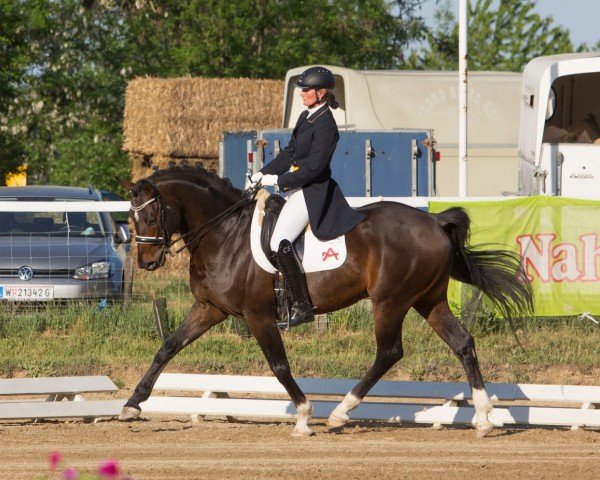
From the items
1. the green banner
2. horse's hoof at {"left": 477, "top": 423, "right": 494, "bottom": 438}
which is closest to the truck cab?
the green banner

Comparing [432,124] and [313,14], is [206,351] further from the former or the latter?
[313,14]

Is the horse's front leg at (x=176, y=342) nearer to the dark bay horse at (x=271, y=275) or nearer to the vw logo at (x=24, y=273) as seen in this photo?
the dark bay horse at (x=271, y=275)

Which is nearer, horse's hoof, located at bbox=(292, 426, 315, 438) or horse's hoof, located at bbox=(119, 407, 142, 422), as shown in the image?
horse's hoof, located at bbox=(292, 426, 315, 438)

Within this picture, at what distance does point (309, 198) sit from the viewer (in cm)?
986

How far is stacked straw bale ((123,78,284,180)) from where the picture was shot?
962 inches

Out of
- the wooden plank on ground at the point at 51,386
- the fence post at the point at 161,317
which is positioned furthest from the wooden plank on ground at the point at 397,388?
the fence post at the point at 161,317

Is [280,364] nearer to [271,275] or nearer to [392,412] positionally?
[271,275]

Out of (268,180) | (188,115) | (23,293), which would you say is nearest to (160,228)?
(268,180)

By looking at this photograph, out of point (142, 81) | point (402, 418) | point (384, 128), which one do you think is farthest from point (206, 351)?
point (142, 81)

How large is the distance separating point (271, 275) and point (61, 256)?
5.48m

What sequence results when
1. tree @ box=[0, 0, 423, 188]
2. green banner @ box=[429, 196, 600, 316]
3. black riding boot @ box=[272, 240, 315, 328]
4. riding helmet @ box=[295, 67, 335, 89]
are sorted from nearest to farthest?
1. black riding boot @ box=[272, 240, 315, 328]
2. riding helmet @ box=[295, 67, 335, 89]
3. green banner @ box=[429, 196, 600, 316]
4. tree @ box=[0, 0, 423, 188]

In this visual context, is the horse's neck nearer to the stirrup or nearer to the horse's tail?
the stirrup

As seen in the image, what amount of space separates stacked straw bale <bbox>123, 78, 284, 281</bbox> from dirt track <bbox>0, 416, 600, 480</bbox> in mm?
14131

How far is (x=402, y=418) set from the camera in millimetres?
10445
